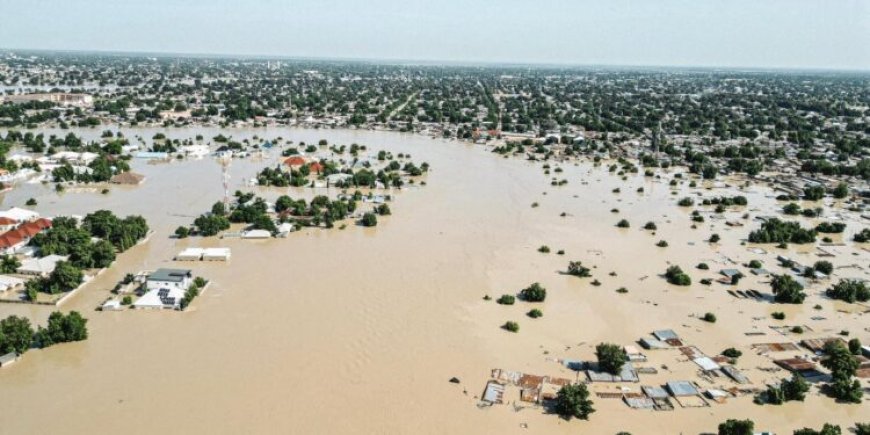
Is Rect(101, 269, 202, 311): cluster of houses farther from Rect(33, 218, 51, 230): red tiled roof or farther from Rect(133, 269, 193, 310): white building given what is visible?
A: Rect(33, 218, 51, 230): red tiled roof

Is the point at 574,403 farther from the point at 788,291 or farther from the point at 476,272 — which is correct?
the point at 788,291

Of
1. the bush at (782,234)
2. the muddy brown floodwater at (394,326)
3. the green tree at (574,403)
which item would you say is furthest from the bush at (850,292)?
the green tree at (574,403)

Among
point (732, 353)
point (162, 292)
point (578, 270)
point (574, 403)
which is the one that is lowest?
point (732, 353)

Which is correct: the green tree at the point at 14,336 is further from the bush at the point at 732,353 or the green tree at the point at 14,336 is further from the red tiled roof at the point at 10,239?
the bush at the point at 732,353

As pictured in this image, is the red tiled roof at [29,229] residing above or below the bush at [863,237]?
above

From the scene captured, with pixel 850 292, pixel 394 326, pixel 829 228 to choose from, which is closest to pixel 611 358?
pixel 394 326

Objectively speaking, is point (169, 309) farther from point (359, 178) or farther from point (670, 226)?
point (670, 226)
